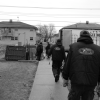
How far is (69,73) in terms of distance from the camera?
3.03 m

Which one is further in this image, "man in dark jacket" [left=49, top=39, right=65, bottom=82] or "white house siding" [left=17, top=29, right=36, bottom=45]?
"white house siding" [left=17, top=29, right=36, bottom=45]

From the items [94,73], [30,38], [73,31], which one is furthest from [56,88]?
[30,38]

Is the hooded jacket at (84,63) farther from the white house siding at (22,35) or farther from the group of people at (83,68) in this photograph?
the white house siding at (22,35)

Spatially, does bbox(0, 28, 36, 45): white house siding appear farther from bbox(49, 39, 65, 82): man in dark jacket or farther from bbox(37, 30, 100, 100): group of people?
bbox(37, 30, 100, 100): group of people

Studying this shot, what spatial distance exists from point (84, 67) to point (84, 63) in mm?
66

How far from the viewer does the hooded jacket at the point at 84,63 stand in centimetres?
280

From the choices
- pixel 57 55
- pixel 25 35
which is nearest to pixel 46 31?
pixel 25 35

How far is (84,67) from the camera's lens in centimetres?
281

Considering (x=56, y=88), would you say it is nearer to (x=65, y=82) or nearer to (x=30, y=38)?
(x=65, y=82)

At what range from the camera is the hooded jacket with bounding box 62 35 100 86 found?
2803mm

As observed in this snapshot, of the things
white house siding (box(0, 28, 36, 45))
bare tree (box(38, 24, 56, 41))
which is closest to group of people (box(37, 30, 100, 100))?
white house siding (box(0, 28, 36, 45))

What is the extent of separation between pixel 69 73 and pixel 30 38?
144 ft

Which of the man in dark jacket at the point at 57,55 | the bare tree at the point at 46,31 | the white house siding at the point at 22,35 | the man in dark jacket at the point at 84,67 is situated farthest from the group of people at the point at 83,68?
the bare tree at the point at 46,31

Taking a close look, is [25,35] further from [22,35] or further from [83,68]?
[83,68]
